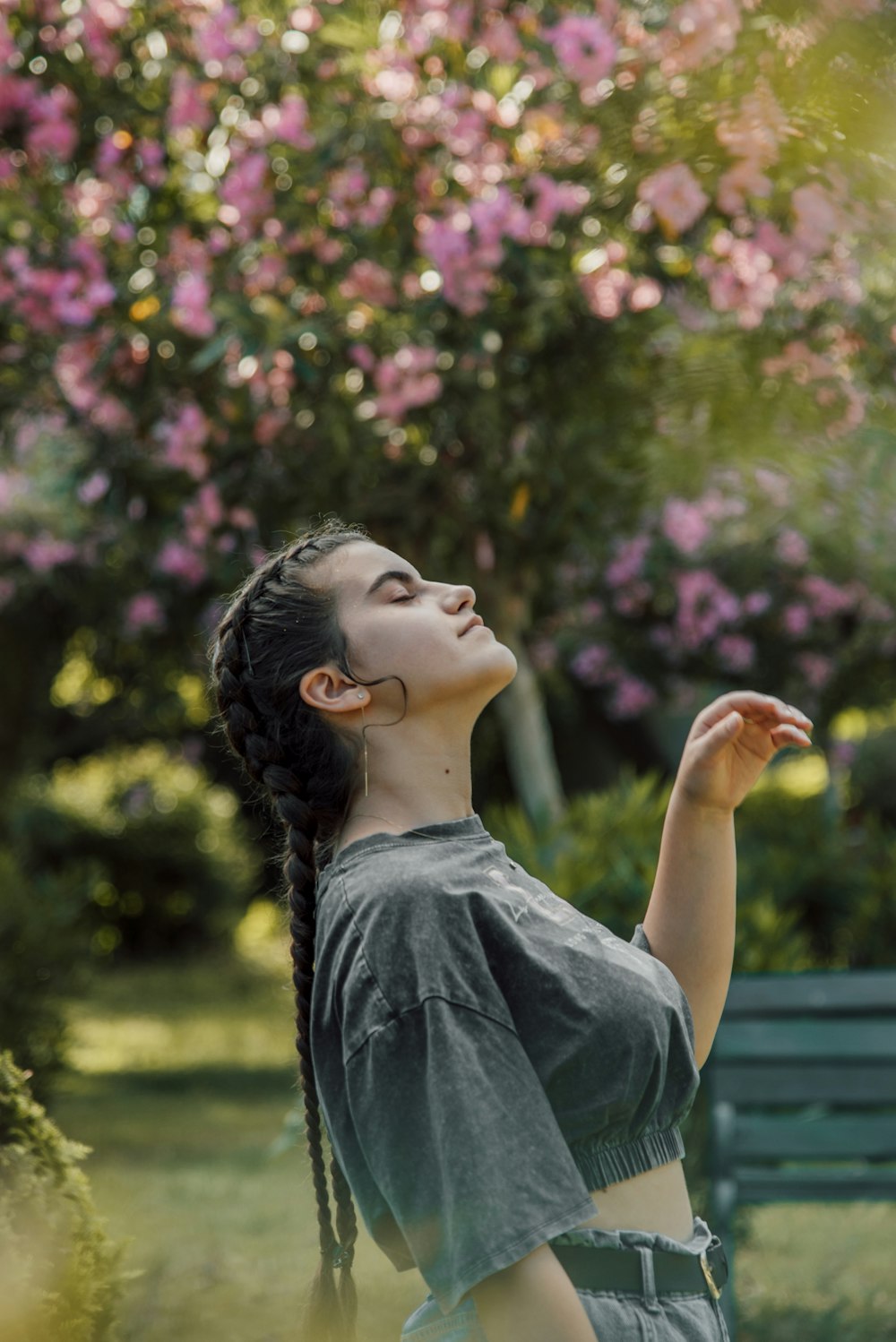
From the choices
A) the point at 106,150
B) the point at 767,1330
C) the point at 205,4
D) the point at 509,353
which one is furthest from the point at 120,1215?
the point at 205,4

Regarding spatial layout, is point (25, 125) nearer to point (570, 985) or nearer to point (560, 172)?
point (560, 172)

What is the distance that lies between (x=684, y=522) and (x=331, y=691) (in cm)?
653

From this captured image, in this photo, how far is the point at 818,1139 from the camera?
4.16m

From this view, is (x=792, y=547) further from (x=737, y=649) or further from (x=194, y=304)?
(x=194, y=304)

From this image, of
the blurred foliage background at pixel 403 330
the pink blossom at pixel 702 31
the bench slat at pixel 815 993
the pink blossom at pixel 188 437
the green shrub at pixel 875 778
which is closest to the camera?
the pink blossom at pixel 702 31

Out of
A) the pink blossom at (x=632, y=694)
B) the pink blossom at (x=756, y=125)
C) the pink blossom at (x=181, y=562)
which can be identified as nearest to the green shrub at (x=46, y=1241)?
the pink blossom at (x=756, y=125)

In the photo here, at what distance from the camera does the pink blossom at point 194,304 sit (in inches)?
197

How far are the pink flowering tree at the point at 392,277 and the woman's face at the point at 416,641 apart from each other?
2.97 metres

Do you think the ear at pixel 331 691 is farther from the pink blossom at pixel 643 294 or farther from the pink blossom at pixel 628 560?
the pink blossom at pixel 628 560

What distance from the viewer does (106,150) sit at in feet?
17.2

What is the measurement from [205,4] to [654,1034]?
470 centimetres

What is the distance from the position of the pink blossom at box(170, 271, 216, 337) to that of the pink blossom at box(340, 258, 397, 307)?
0.55 metres

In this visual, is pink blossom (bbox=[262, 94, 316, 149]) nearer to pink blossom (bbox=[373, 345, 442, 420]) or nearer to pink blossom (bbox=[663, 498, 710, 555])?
pink blossom (bbox=[373, 345, 442, 420])

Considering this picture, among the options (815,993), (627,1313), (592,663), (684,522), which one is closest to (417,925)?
(627,1313)
